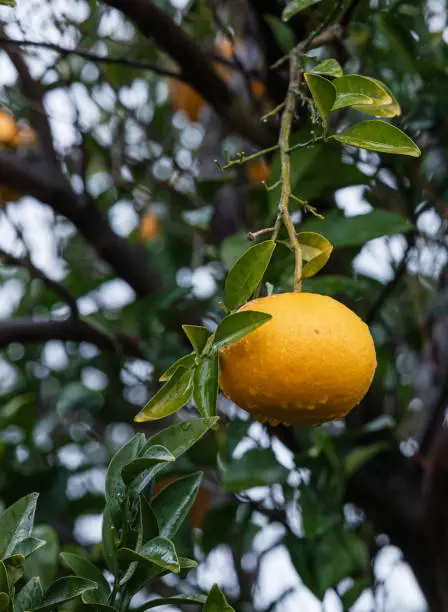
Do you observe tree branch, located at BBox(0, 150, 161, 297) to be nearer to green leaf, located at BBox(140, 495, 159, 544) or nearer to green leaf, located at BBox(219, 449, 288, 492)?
green leaf, located at BBox(219, 449, 288, 492)

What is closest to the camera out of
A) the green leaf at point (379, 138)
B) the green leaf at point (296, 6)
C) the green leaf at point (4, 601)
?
the green leaf at point (4, 601)

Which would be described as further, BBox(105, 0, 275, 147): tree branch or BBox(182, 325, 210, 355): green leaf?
BBox(105, 0, 275, 147): tree branch

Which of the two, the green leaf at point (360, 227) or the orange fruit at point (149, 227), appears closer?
the green leaf at point (360, 227)

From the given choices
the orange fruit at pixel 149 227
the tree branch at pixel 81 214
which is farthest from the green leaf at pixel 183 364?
the orange fruit at pixel 149 227

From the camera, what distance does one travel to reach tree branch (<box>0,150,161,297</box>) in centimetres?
147

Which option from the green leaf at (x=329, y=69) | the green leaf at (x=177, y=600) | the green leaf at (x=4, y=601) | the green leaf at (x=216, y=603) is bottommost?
the green leaf at (x=177, y=600)

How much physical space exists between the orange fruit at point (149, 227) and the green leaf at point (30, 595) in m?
1.26

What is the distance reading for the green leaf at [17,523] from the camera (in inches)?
27.0

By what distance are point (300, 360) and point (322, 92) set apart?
225 millimetres

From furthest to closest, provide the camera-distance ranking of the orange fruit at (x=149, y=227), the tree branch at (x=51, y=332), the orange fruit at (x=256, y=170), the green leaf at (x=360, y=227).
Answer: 1. the orange fruit at (x=149, y=227)
2. the orange fruit at (x=256, y=170)
3. the tree branch at (x=51, y=332)
4. the green leaf at (x=360, y=227)

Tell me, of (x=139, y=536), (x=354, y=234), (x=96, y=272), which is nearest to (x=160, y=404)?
(x=139, y=536)

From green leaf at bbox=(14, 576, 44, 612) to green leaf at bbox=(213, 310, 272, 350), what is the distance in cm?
23

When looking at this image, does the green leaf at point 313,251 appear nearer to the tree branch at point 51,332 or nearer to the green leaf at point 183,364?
the green leaf at point 183,364

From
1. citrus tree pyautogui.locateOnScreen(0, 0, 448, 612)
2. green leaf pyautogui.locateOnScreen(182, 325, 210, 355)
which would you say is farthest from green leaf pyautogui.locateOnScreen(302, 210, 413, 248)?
green leaf pyautogui.locateOnScreen(182, 325, 210, 355)
